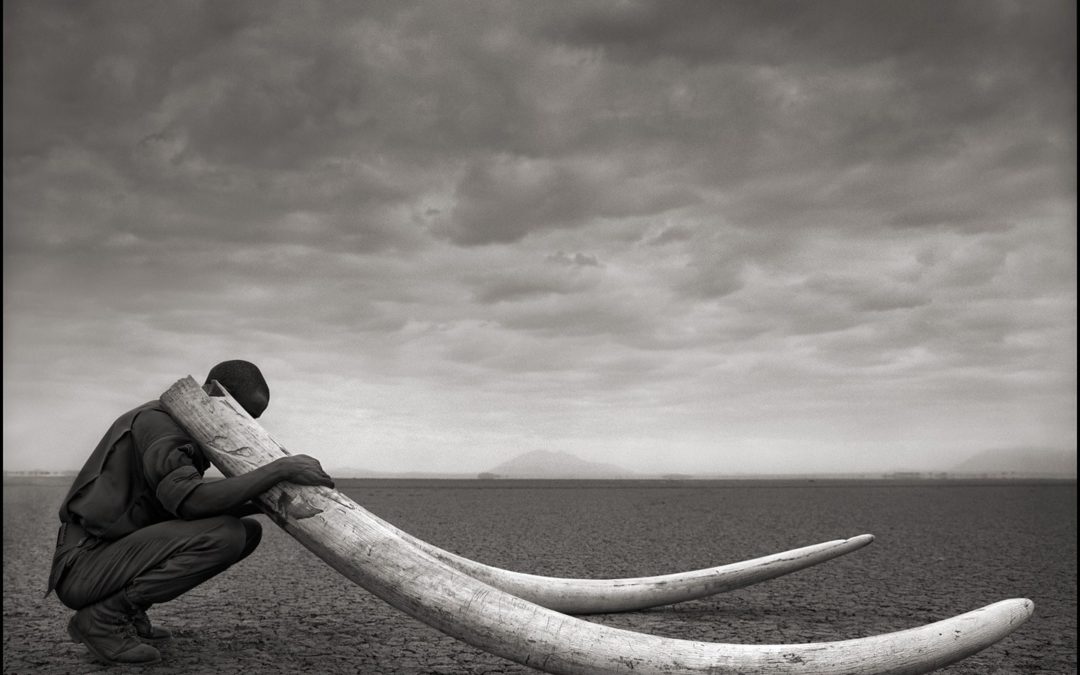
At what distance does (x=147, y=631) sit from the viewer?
368cm

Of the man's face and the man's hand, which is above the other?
the man's face

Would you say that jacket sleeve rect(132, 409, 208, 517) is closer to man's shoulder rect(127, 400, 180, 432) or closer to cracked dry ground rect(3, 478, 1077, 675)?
man's shoulder rect(127, 400, 180, 432)

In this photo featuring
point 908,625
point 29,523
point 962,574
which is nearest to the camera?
point 908,625

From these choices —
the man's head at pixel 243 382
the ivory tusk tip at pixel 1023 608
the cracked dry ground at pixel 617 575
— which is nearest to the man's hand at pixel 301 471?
the man's head at pixel 243 382

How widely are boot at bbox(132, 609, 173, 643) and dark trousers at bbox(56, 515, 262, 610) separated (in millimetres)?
411

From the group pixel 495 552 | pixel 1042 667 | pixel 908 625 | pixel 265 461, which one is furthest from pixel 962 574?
pixel 265 461

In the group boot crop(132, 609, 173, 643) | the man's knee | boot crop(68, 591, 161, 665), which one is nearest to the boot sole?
boot crop(68, 591, 161, 665)

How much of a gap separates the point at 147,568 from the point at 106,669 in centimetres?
52

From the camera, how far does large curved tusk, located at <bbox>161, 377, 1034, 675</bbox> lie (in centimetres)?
250

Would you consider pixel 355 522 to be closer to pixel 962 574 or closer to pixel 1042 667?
pixel 1042 667

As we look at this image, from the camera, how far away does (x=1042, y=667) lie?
3584mm

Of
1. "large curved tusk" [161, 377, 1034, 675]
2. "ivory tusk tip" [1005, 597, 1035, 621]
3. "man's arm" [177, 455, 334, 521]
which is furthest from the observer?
"man's arm" [177, 455, 334, 521]

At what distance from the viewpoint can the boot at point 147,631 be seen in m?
3.63

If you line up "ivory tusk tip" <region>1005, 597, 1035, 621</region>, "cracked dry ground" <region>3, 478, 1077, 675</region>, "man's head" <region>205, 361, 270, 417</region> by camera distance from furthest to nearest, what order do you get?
"cracked dry ground" <region>3, 478, 1077, 675</region>, "man's head" <region>205, 361, 270, 417</region>, "ivory tusk tip" <region>1005, 597, 1035, 621</region>
